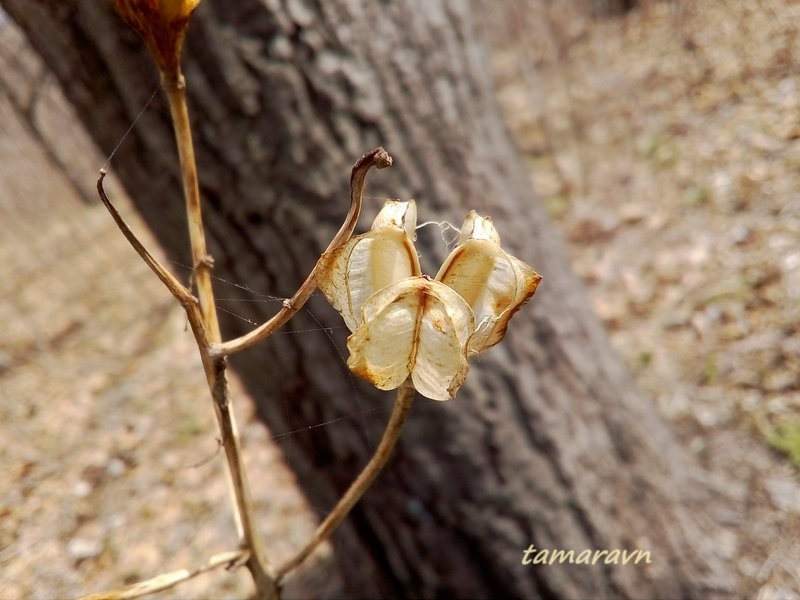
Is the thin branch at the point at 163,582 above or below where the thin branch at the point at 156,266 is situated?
below

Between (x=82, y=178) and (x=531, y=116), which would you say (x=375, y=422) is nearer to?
(x=531, y=116)

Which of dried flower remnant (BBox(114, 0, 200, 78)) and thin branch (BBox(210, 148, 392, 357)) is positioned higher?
dried flower remnant (BBox(114, 0, 200, 78))

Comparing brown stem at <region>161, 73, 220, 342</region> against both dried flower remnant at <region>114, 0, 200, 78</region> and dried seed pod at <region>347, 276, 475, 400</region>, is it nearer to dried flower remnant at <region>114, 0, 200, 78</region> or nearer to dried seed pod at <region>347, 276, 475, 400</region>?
dried flower remnant at <region>114, 0, 200, 78</region>

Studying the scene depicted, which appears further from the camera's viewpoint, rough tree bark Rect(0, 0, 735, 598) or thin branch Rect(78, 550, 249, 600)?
rough tree bark Rect(0, 0, 735, 598)

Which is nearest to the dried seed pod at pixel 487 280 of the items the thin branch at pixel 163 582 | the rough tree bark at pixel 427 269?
the thin branch at pixel 163 582

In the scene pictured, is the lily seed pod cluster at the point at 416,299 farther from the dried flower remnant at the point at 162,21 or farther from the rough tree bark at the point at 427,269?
the rough tree bark at the point at 427,269

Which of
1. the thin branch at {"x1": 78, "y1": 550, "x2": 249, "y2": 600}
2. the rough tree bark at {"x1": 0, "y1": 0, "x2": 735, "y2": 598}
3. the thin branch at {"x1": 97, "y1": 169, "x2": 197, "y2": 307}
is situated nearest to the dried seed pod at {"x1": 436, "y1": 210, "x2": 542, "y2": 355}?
the thin branch at {"x1": 97, "y1": 169, "x2": 197, "y2": 307}

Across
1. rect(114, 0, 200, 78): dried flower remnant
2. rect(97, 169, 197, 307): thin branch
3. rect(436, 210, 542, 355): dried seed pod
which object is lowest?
rect(436, 210, 542, 355): dried seed pod

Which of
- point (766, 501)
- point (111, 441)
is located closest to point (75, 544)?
point (111, 441)
